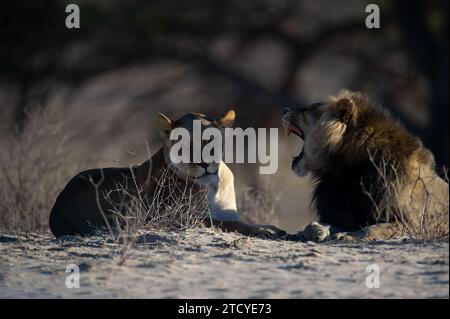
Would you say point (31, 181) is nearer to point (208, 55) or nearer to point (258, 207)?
point (258, 207)

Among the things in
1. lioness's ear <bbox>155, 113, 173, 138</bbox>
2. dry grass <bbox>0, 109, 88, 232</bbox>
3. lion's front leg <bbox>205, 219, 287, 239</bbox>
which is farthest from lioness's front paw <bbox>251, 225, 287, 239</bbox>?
dry grass <bbox>0, 109, 88, 232</bbox>

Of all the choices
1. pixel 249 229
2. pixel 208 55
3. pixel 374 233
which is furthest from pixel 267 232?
pixel 208 55

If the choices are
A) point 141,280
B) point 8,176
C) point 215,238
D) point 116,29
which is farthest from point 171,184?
point 116,29

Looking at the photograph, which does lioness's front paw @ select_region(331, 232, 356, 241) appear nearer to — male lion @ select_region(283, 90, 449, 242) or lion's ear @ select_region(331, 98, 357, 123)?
male lion @ select_region(283, 90, 449, 242)

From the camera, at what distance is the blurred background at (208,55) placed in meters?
18.0

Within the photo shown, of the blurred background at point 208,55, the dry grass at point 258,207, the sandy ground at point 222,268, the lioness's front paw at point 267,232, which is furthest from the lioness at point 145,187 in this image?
the blurred background at point 208,55

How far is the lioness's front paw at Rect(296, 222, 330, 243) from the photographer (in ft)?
25.2

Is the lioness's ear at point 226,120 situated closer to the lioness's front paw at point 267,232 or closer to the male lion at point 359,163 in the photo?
the male lion at point 359,163

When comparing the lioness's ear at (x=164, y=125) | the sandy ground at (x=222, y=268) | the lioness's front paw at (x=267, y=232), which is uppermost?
the lioness's ear at (x=164, y=125)

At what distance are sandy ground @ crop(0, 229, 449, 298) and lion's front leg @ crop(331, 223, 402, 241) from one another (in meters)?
0.22

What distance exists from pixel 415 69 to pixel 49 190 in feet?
29.8

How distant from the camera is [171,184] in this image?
→ 340 inches

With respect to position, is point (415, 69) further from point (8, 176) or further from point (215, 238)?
point (215, 238)

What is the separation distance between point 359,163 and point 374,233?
2.51ft
